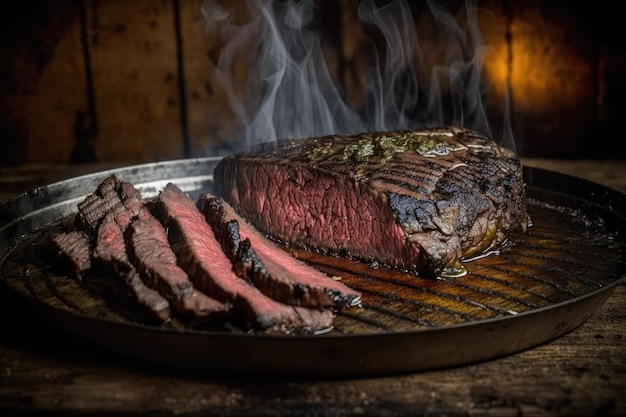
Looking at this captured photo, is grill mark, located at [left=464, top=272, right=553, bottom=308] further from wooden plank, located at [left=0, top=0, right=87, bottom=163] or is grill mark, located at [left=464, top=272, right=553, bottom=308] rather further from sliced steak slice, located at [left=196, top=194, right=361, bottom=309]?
wooden plank, located at [left=0, top=0, right=87, bottom=163]

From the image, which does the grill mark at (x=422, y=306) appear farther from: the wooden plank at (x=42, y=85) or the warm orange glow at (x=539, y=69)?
the wooden plank at (x=42, y=85)

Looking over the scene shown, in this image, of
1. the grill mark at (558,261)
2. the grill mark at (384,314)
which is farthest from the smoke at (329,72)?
the grill mark at (384,314)

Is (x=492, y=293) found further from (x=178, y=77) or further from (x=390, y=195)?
(x=178, y=77)

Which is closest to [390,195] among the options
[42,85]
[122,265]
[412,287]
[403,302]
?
[412,287]

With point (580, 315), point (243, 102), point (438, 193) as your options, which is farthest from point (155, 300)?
point (243, 102)

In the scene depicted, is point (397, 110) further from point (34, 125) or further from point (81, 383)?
point (81, 383)

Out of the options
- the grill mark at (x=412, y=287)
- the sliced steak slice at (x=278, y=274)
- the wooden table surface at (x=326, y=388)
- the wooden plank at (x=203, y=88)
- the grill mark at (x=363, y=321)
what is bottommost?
the wooden table surface at (x=326, y=388)

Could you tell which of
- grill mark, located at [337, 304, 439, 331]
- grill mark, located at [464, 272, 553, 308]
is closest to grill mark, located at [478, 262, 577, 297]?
grill mark, located at [464, 272, 553, 308]
